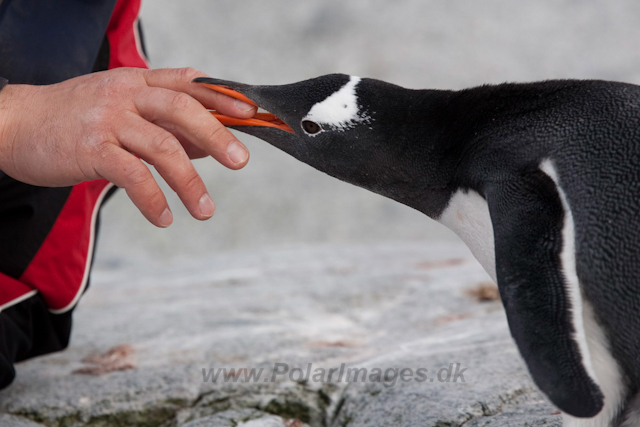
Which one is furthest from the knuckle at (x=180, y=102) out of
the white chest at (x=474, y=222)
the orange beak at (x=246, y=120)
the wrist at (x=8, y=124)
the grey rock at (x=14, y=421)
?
the grey rock at (x=14, y=421)

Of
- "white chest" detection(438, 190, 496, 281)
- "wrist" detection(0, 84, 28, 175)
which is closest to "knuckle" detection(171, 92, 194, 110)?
"wrist" detection(0, 84, 28, 175)

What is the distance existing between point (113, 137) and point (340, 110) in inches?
14.1

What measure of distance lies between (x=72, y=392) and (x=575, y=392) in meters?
0.94

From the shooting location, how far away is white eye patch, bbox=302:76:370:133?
1033 millimetres

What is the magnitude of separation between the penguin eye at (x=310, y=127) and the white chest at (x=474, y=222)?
250 millimetres

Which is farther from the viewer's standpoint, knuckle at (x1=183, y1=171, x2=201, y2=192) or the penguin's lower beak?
the penguin's lower beak

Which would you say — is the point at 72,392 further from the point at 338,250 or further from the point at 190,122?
the point at 338,250

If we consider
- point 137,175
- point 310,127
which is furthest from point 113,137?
point 310,127

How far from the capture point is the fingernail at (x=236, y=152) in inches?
36.3

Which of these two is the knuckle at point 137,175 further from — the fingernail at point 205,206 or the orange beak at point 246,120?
the orange beak at point 246,120

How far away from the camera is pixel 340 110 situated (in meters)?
1.04

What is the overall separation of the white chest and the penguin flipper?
104 mm

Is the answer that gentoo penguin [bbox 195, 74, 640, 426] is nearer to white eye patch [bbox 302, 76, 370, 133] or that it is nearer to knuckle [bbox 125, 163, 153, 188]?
white eye patch [bbox 302, 76, 370, 133]

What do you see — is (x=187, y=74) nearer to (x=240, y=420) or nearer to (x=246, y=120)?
(x=246, y=120)
